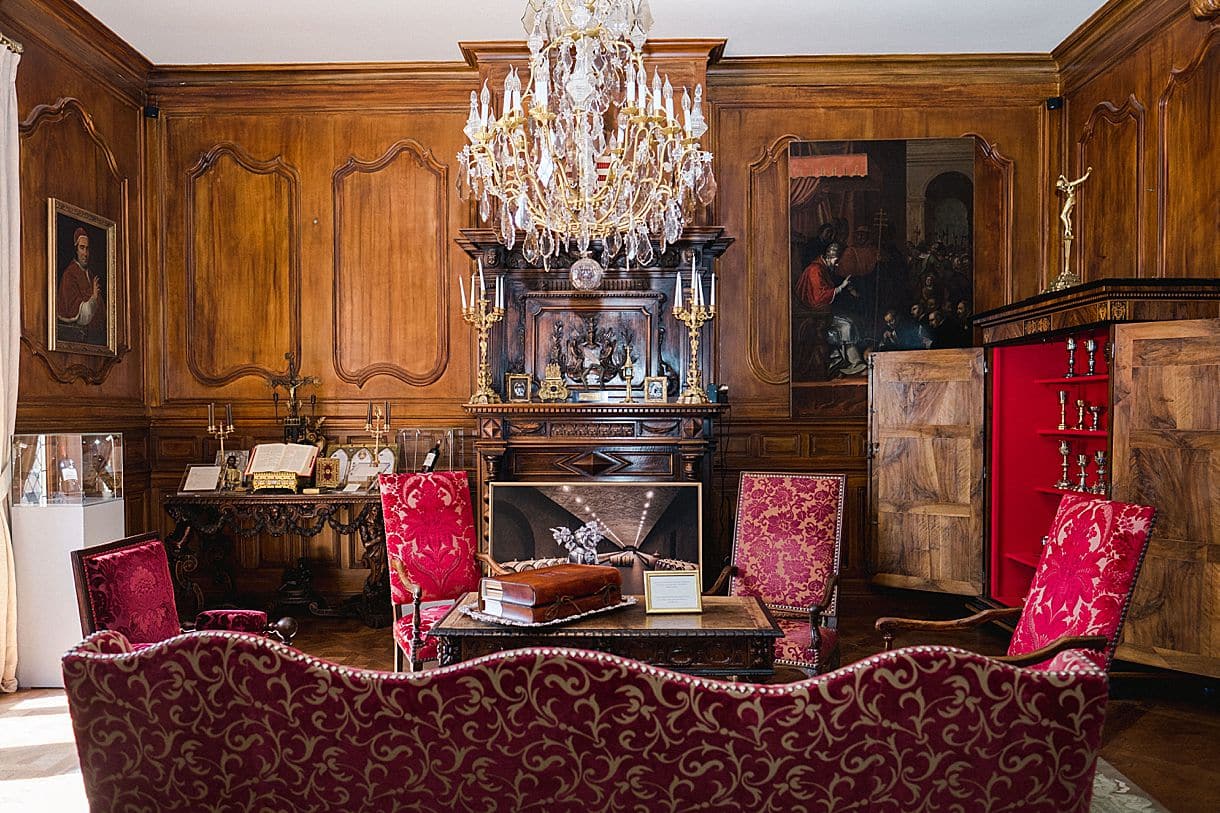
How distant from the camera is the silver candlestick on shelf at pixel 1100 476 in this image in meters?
4.35

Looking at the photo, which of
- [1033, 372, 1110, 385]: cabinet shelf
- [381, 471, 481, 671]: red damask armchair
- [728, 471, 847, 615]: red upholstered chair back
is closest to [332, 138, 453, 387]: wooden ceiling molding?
[381, 471, 481, 671]: red damask armchair

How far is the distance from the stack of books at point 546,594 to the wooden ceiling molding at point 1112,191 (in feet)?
12.6

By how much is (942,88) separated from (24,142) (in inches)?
222

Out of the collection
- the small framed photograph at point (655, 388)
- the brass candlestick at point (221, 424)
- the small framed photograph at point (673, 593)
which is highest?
the small framed photograph at point (655, 388)

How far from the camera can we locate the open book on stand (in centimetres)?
563

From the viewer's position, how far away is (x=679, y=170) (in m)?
3.55

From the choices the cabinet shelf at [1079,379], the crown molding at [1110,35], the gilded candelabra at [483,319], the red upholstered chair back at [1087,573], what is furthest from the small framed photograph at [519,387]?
the crown molding at [1110,35]

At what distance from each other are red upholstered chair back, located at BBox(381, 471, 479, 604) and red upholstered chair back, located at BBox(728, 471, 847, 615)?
4.46 feet

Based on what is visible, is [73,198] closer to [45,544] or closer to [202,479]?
[202,479]

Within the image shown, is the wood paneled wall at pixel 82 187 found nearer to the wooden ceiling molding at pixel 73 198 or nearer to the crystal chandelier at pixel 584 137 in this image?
the wooden ceiling molding at pixel 73 198

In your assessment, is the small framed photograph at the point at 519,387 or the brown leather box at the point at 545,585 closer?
the brown leather box at the point at 545,585

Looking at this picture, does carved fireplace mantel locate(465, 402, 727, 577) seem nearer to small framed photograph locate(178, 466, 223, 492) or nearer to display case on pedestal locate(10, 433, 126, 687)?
small framed photograph locate(178, 466, 223, 492)

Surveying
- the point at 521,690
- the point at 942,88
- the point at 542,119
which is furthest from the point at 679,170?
the point at 942,88

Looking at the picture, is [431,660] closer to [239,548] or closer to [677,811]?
[677,811]
